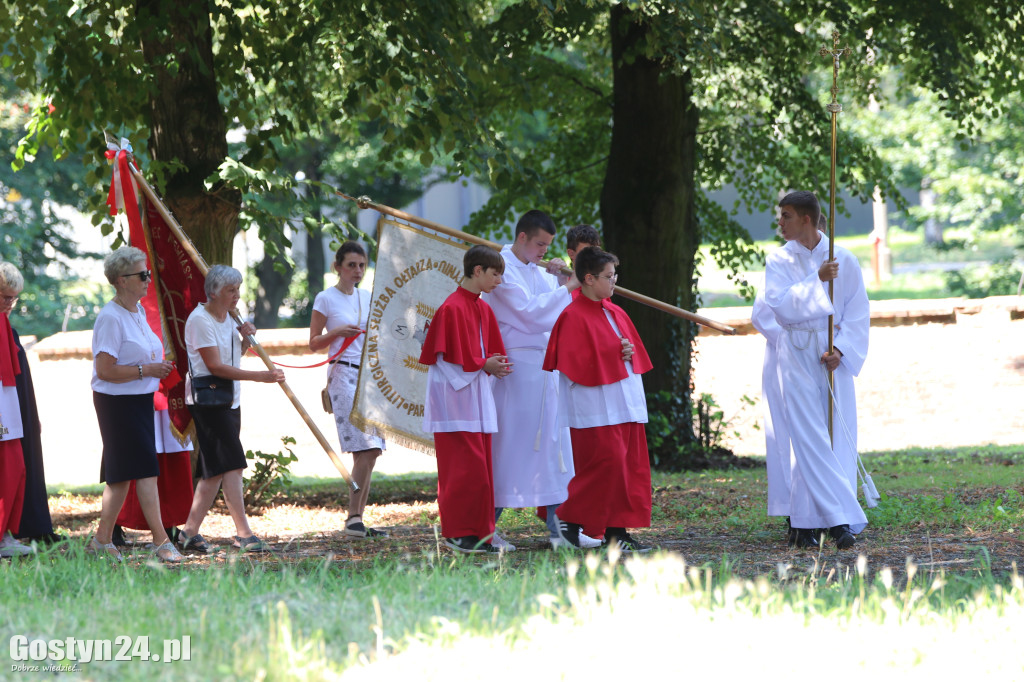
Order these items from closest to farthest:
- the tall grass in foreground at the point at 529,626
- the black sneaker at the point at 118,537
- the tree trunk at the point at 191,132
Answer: the tall grass in foreground at the point at 529,626 → the black sneaker at the point at 118,537 → the tree trunk at the point at 191,132

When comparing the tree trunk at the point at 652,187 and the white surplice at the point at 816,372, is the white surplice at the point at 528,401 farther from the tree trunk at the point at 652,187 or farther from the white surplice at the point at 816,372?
the tree trunk at the point at 652,187

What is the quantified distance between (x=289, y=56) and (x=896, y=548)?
6.54 meters

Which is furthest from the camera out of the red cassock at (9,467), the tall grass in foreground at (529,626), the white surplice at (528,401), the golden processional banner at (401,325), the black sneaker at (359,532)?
the golden processional banner at (401,325)

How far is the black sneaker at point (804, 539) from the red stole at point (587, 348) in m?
1.31

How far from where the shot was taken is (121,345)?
247 inches

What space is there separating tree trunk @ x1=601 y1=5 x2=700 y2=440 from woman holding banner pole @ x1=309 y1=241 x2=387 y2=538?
3.76 m

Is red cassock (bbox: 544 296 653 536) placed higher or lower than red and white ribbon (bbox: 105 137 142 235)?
lower

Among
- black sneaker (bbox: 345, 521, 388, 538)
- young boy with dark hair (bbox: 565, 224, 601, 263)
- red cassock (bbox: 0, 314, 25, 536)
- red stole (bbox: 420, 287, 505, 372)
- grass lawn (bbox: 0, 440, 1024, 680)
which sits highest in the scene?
young boy with dark hair (bbox: 565, 224, 601, 263)

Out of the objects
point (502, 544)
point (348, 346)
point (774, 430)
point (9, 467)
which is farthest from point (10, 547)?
point (774, 430)

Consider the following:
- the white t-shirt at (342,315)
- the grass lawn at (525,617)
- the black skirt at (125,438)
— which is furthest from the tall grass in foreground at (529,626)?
the white t-shirt at (342,315)

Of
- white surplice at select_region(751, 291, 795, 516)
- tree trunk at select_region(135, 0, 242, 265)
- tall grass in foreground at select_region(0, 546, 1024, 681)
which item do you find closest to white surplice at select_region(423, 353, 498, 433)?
white surplice at select_region(751, 291, 795, 516)

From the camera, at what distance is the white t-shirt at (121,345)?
6246 mm

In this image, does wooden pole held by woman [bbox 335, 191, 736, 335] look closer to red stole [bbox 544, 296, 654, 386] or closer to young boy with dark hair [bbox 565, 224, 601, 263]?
young boy with dark hair [bbox 565, 224, 601, 263]

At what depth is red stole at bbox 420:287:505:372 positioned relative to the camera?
6621 mm
